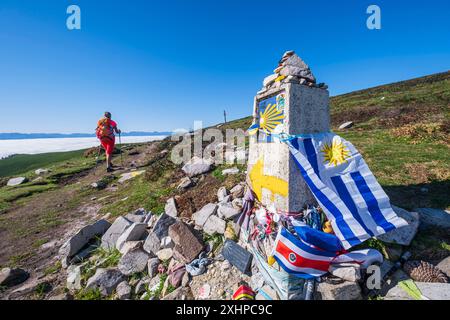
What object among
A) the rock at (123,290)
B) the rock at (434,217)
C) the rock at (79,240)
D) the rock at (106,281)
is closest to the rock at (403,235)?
the rock at (434,217)

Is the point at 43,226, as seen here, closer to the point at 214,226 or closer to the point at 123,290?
the point at 123,290

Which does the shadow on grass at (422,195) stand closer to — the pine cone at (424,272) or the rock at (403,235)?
the rock at (403,235)

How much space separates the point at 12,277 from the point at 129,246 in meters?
3.27

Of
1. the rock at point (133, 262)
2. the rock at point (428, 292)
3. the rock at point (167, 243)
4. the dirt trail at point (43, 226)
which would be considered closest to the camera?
the rock at point (428, 292)

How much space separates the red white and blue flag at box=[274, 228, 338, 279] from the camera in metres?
3.44

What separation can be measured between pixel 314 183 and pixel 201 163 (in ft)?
23.5

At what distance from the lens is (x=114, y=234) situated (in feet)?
20.2

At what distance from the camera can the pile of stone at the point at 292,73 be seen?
4363 mm

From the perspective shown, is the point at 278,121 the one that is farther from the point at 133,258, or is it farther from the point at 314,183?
the point at 133,258

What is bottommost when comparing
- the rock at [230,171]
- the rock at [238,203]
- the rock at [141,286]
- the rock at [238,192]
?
the rock at [141,286]

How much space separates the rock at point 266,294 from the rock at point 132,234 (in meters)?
3.81

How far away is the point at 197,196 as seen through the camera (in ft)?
24.8

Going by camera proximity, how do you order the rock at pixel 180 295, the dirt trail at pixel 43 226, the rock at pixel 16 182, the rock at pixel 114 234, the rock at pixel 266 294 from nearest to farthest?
the rock at pixel 266 294
the rock at pixel 180 295
the rock at pixel 114 234
the dirt trail at pixel 43 226
the rock at pixel 16 182
